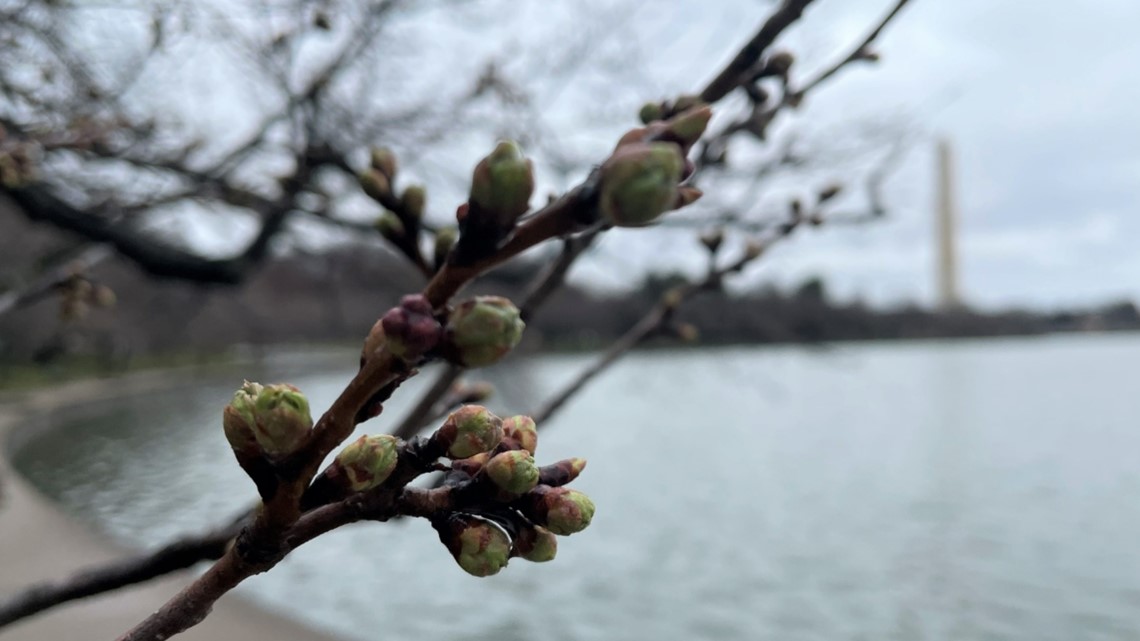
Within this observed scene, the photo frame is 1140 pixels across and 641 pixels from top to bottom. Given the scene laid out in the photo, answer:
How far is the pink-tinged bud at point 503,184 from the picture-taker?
663 mm

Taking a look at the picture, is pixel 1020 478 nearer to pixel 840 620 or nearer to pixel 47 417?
pixel 840 620

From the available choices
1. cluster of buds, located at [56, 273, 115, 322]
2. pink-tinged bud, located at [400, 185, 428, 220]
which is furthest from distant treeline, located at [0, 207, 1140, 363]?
pink-tinged bud, located at [400, 185, 428, 220]

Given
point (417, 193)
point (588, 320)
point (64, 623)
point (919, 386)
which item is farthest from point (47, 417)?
point (919, 386)

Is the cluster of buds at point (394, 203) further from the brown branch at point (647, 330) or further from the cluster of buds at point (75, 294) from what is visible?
the cluster of buds at point (75, 294)

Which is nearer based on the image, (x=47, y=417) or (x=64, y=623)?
(x=64, y=623)

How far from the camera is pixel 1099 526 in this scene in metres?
10.6

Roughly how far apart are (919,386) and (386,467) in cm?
2857

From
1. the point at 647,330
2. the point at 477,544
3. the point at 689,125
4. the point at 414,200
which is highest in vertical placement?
the point at 647,330

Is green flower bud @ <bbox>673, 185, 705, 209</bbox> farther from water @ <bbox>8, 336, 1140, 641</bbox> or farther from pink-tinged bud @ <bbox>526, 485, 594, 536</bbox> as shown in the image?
water @ <bbox>8, 336, 1140, 641</bbox>

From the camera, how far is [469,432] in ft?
2.67

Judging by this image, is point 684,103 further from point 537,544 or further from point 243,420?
point 243,420

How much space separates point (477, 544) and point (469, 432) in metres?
0.11

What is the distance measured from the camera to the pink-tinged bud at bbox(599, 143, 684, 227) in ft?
2.08

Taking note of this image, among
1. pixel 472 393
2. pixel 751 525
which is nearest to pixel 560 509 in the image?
pixel 472 393
